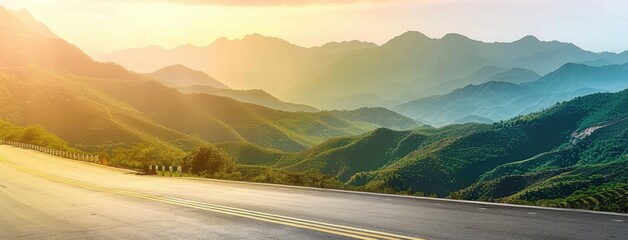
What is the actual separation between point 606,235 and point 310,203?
986 centimetres

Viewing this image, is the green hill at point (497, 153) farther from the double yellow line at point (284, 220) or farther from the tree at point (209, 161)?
the double yellow line at point (284, 220)

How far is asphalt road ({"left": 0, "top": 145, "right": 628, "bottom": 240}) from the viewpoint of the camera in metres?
11.6

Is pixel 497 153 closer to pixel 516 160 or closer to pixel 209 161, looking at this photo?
pixel 516 160

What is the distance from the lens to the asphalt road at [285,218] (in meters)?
11.6

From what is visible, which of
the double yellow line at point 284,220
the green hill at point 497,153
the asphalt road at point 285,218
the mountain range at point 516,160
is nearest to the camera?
the double yellow line at point 284,220

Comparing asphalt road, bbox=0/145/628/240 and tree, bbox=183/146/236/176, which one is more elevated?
tree, bbox=183/146/236/176

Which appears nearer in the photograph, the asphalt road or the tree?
the asphalt road

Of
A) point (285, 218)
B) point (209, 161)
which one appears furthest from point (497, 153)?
point (285, 218)

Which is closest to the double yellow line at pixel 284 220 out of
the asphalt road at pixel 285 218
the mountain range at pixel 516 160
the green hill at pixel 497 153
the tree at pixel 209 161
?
the asphalt road at pixel 285 218

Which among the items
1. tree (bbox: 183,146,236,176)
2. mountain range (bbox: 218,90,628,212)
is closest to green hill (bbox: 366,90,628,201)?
mountain range (bbox: 218,90,628,212)

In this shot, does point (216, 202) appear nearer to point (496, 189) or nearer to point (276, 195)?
point (276, 195)

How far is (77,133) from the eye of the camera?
184 meters

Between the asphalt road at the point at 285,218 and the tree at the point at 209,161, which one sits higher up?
the tree at the point at 209,161

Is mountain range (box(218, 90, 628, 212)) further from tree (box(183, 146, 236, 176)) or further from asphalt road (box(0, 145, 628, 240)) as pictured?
asphalt road (box(0, 145, 628, 240))
